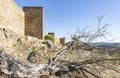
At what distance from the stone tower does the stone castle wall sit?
203 cm

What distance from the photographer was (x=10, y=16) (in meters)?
12.9

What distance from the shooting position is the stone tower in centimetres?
1742

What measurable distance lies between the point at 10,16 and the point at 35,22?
498cm

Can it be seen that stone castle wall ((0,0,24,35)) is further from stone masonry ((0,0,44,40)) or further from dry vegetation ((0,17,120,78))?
dry vegetation ((0,17,120,78))

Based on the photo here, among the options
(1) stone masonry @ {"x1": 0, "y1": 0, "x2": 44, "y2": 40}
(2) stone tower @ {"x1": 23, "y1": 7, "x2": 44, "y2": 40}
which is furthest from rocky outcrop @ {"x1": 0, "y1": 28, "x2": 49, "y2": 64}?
(2) stone tower @ {"x1": 23, "y1": 7, "x2": 44, "y2": 40}

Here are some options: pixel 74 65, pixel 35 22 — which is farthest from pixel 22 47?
pixel 35 22

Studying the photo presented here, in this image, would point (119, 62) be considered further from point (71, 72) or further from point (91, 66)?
point (71, 72)

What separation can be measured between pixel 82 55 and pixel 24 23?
6972 millimetres

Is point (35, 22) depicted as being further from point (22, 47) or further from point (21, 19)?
point (22, 47)

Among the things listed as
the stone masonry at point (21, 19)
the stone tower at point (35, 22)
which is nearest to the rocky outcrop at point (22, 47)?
the stone masonry at point (21, 19)

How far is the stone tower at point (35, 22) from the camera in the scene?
57.2 ft

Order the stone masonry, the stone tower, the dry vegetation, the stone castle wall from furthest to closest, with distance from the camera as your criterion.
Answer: the stone tower → the stone masonry → the stone castle wall → the dry vegetation

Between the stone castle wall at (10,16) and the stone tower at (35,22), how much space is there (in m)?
2.03

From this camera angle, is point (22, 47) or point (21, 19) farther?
point (21, 19)
